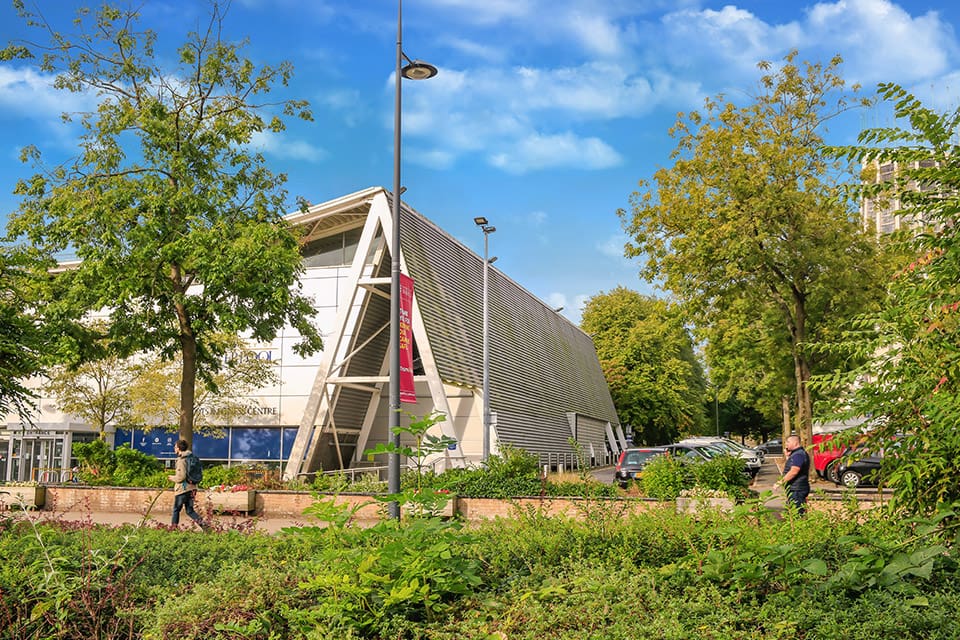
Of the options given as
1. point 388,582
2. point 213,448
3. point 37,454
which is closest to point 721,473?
point 388,582

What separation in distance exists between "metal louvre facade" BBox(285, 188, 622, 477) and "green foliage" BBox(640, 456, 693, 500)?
7479 millimetres

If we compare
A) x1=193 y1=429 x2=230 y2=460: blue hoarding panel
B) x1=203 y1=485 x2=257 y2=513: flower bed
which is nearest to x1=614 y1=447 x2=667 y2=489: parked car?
x1=203 y1=485 x2=257 y2=513: flower bed

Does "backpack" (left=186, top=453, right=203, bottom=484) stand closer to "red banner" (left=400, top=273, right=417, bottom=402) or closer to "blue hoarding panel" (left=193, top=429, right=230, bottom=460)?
"red banner" (left=400, top=273, right=417, bottom=402)

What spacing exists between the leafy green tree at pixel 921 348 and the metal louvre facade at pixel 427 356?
20.6 m

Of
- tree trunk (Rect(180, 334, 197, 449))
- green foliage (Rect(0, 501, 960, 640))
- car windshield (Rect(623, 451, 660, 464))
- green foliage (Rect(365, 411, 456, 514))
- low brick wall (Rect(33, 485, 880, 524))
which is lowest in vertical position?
low brick wall (Rect(33, 485, 880, 524))

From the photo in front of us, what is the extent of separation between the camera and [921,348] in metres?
5.27

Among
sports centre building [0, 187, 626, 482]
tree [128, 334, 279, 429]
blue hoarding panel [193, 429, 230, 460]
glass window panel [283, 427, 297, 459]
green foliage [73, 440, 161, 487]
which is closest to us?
green foliage [73, 440, 161, 487]

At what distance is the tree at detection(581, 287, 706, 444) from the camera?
69.1 m

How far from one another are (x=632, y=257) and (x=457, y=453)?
9606 millimetres

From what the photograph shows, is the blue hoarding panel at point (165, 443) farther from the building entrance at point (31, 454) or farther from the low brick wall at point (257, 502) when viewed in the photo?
the low brick wall at point (257, 502)

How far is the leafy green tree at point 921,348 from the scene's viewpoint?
517 centimetres

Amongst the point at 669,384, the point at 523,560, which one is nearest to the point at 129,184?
the point at 523,560

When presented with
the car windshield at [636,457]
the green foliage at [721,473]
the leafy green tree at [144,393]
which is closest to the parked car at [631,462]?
the car windshield at [636,457]

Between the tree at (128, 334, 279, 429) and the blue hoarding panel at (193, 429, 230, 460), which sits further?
the blue hoarding panel at (193, 429, 230, 460)
